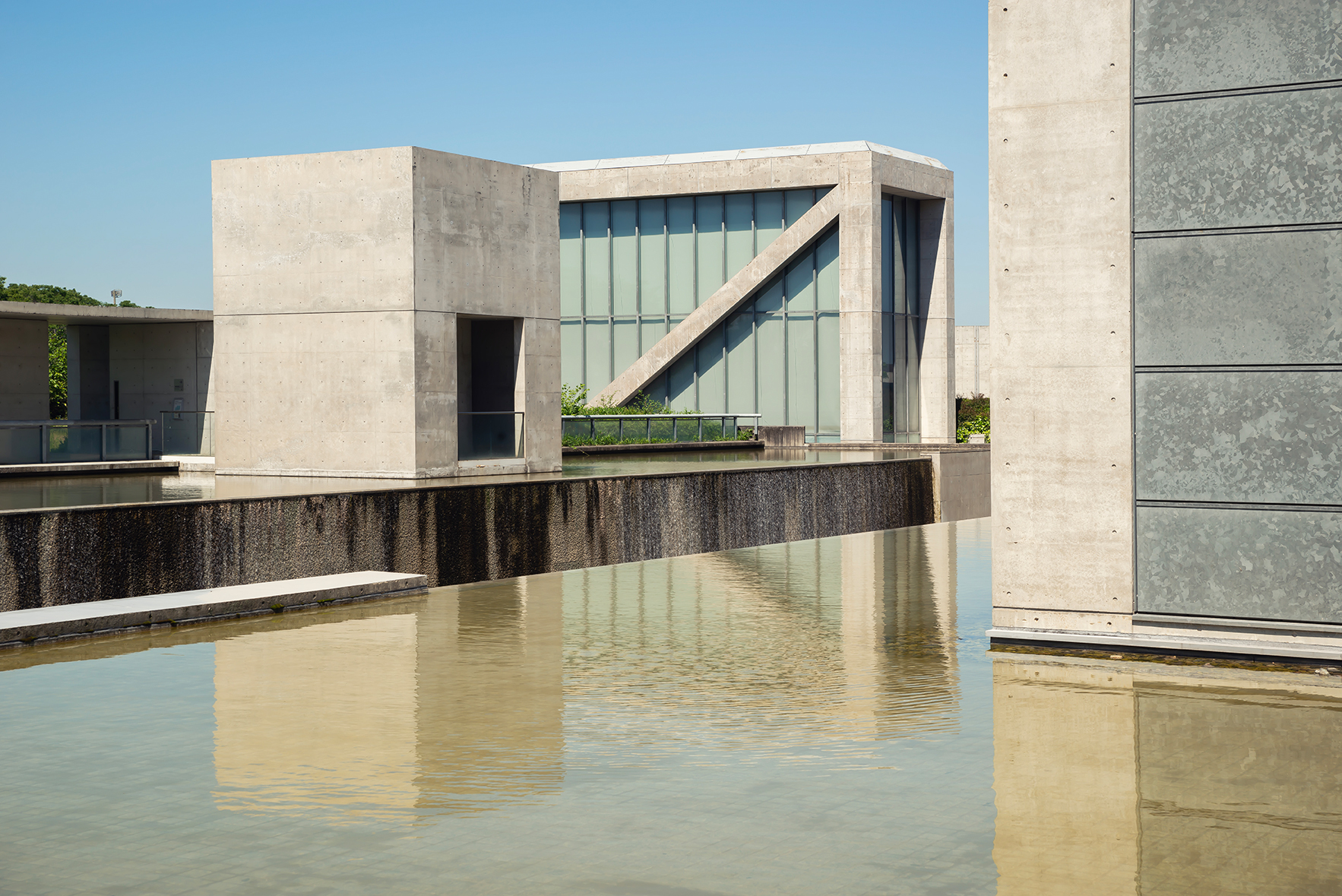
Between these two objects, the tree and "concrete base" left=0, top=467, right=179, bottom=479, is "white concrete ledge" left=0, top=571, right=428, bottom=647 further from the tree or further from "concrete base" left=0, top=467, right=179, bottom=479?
the tree

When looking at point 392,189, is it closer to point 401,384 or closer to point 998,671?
point 401,384

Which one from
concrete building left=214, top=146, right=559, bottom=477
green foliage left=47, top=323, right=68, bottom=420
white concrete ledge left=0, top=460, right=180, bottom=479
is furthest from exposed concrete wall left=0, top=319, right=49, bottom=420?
green foliage left=47, top=323, right=68, bottom=420

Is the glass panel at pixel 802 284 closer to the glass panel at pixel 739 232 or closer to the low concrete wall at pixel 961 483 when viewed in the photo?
the glass panel at pixel 739 232

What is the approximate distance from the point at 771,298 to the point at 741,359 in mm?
1924

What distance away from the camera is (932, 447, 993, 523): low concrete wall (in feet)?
87.2

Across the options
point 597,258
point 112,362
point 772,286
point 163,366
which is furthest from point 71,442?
point 772,286

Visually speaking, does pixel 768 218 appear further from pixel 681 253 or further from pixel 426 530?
pixel 426 530

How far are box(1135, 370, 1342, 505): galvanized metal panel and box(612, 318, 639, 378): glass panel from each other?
32715mm

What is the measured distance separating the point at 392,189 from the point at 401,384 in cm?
288

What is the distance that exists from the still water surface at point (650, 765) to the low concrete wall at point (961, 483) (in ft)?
54.1

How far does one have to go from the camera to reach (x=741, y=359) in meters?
40.5

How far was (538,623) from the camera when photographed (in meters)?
10.3

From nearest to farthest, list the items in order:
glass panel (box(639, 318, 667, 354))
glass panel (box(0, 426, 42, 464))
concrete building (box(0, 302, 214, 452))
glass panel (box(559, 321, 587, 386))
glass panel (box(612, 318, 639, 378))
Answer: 1. glass panel (box(0, 426, 42, 464))
2. concrete building (box(0, 302, 214, 452))
3. glass panel (box(639, 318, 667, 354))
4. glass panel (box(612, 318, 639, 378))
5. glass panel (box(559, 321, 587, 386))

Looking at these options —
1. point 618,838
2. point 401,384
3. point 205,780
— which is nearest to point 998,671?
point 618,838
